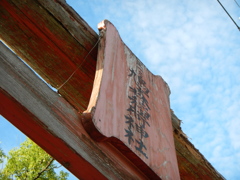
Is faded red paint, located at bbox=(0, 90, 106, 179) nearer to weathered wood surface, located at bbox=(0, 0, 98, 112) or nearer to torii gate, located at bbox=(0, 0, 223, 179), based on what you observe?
torii gate, located at bbox=(0, 0, 223, 179)

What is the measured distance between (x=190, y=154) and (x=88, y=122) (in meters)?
1.15

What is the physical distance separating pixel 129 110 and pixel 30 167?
4963mm

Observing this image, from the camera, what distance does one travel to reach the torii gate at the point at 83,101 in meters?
1.19

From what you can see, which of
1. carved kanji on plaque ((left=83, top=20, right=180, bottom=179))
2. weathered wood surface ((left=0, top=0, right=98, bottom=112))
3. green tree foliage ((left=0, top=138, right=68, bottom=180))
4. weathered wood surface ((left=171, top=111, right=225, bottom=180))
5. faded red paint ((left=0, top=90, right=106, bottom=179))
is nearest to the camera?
faded red paint ((left=0, top=90, right=106, bottom=179))

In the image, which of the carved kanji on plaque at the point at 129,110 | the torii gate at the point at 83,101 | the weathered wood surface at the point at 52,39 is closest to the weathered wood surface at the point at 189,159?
the torii gate at the point at 83,101

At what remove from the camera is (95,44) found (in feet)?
5.95

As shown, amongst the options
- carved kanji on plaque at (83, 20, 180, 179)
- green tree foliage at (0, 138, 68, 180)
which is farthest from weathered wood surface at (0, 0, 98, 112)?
green tree foliage at (0, 138, 68, 180)

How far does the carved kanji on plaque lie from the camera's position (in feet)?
4.54

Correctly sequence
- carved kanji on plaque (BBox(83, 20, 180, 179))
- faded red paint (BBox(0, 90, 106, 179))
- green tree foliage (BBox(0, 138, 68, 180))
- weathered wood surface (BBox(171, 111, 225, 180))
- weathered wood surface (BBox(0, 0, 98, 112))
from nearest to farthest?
faded red paint (BBox(0, 90, 106, 179))
carved kanji on plaque (BBox(83, 20, 180, 179))
weathered wood surface (BBox(0, 0, 98, 112))
weathered wood surface (BBox(171, 111, 225, 180))
green tree foliage (BBox(0, 138, 68, 180))

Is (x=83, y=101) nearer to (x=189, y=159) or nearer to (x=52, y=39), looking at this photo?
(x=52, y=39)

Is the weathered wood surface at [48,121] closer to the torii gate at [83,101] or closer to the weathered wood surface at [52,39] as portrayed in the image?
the torii gate at [83,101]

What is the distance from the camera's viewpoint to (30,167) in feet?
19.6

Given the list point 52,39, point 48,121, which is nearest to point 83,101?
point 52,39

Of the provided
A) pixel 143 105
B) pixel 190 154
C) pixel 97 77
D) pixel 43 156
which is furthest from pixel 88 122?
pixel 43 156
